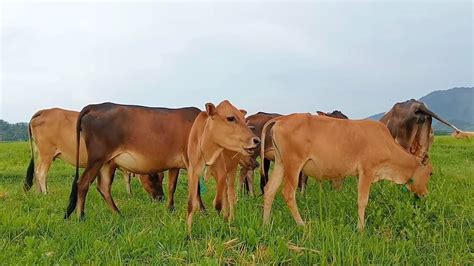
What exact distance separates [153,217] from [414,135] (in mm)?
5323

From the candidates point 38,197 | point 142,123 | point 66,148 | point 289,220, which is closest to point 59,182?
point 66,148

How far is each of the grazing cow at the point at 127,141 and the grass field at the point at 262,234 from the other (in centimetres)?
62

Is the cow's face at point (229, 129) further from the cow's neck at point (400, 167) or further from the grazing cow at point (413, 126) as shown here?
the grazing cow at point (413, 126)

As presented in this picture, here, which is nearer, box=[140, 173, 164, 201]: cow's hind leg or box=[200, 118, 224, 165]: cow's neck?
box=[200, 118, 224, 165]: cow's neck

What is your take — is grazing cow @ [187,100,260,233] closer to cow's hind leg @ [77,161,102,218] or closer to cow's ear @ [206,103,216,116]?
cow's ear @ [206,103,216,116]

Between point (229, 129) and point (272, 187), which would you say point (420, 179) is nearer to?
point (272, 187)

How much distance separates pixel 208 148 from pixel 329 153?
157cm

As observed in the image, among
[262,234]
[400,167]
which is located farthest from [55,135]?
[400,167]

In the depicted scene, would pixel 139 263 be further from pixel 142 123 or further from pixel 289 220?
pixel 142 123

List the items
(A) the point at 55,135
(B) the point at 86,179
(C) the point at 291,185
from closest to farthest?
(C) the point at 291,185
(B) the point at 86,179
(A) the point at 55,135

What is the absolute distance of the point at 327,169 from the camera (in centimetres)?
658

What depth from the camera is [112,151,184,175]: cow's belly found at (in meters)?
7.55

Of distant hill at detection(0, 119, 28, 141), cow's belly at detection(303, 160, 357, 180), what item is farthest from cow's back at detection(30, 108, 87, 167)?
distant hill at detection(0, 119, 28, 141)

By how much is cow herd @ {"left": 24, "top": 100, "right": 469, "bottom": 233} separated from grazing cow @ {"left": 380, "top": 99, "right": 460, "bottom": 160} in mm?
764
